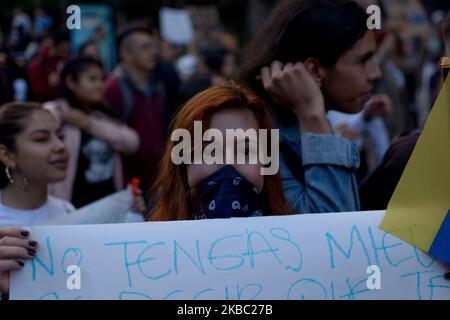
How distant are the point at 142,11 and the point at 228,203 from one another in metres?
24.7

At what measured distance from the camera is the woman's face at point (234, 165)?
2.19 metres

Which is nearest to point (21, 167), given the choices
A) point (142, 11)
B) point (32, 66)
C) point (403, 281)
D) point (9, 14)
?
point (403, 281)

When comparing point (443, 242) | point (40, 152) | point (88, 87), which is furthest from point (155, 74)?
point (443, 242)

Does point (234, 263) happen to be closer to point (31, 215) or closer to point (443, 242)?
point (443, 242)

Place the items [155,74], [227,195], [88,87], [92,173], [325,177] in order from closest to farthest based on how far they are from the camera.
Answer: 1. [227,195]
2. [325,177]
3. [92,173]
4. [88,87]
5. [155,74]

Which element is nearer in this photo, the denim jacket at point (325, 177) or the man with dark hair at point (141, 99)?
the denim jacket at point (325, 177)

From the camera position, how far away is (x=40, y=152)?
337cm

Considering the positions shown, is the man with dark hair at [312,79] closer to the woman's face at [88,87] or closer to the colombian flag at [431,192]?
the colombian flag at [431,192]

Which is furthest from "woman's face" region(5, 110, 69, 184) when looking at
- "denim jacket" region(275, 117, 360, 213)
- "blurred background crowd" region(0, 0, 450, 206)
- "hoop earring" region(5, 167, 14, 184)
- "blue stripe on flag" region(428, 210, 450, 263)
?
"blue stripe on flag" region(428, 210, 450, 263)

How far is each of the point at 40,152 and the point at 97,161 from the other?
1.63 metres

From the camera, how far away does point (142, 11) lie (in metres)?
26.2

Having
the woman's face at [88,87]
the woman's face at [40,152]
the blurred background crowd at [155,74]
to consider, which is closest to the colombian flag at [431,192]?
the blurred background crowd at [155,74]

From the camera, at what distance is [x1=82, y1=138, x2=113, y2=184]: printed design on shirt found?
4.93 meters

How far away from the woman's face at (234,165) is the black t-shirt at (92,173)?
2727 millimetres
